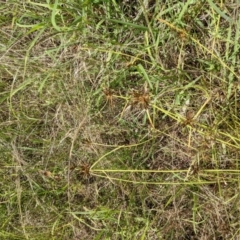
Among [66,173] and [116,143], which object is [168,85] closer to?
[116,143]

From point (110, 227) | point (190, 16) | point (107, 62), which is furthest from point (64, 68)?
point (110, 227)

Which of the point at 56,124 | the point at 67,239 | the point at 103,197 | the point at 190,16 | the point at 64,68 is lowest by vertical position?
the point at 67,239

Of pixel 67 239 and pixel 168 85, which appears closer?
pixel 168 85

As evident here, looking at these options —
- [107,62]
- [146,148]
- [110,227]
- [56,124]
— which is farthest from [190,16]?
[110,227]

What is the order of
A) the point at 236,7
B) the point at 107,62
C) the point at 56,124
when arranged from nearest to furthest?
the point at 236,7
the point at 107,62
the point at 56,124

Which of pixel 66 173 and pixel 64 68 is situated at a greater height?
pixel 64 68

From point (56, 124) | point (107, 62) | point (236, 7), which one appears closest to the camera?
point (236, 7)

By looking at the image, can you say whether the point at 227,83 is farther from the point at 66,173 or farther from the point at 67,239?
the point at 67,239
